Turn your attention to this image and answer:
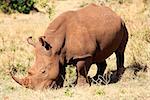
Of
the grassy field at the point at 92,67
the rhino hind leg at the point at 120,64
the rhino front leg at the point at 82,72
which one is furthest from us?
the rhino hind leg at the point at 120,64

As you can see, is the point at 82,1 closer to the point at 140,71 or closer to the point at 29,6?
the point at 29,6

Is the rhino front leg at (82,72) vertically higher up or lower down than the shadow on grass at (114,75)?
higher up

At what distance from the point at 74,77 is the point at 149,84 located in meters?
1.77

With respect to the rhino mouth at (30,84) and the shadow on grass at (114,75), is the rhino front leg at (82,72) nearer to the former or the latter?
the shadow on grass at (114,75)

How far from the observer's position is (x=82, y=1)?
24.2 metres

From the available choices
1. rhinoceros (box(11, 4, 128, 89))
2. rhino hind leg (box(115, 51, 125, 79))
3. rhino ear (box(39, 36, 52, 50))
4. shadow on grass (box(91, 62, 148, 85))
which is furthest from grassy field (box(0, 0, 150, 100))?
rhino ear (box(39, 36, 52, 50))

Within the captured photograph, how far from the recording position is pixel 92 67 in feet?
37.9

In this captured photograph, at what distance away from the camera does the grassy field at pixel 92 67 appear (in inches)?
320

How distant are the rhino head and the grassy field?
208mm

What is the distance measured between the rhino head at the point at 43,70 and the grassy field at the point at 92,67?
21cm

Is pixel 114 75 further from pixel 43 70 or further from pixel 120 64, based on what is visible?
pixel 43 70

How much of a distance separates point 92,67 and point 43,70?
280 cm

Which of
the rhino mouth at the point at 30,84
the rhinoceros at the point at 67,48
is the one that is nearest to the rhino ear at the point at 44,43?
the rhinoceros at the point at 67,48

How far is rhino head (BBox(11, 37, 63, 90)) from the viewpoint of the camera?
29.2 ft
